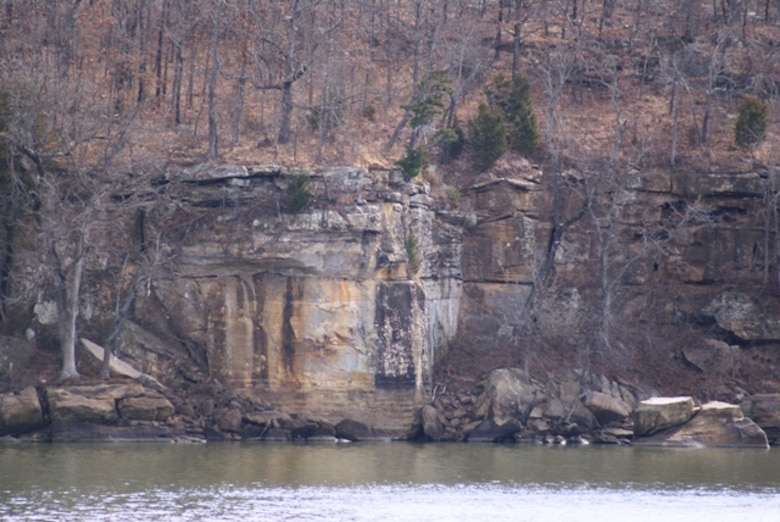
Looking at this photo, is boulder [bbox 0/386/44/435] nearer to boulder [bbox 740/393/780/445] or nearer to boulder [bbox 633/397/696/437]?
boulder [bbox 633/397/696/437]

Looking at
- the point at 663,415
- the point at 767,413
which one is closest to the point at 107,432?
the point at 663,415

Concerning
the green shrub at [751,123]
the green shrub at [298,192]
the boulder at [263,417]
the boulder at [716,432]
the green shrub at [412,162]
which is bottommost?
the boulder at [716,432]

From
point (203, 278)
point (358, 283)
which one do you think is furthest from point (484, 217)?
point (203, 278)

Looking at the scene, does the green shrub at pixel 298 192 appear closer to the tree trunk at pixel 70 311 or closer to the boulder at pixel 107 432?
the tree trunk at pixel 70 311

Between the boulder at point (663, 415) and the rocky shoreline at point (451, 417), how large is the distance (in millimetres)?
31

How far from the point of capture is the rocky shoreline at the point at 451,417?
37.5 metres

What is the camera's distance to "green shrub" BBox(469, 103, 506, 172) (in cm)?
4638

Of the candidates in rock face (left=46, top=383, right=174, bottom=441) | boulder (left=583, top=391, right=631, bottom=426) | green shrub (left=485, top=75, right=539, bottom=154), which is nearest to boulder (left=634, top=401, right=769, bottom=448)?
boulder (left=583, top=391, right=631, bottom=426)

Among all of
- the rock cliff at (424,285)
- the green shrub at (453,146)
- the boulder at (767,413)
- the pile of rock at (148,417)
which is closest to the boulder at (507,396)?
the rock cliff at (424,285)

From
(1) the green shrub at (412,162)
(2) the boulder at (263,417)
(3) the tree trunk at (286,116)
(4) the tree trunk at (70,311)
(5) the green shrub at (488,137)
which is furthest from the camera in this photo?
(5) the green shrub at (488,137)

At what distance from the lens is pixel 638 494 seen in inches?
1198

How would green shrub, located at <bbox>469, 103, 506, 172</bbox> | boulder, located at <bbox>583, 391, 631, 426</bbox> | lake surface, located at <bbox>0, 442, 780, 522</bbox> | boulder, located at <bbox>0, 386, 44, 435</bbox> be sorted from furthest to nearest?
green shrub, located at <bbox>469, 103, 506, 172</bbox> → boulder, located at <bbox>583, 391, 631, 426</bbox> → boulder, located at <bbox>0, 386, 44, 435</bbox> → lake surface, located at <bbox>0, 442, 780, 522</bbox>

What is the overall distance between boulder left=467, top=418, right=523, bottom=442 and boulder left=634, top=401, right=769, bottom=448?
378 cm

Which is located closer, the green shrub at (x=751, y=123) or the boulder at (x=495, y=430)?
the boulder at (x=495, y=430)
